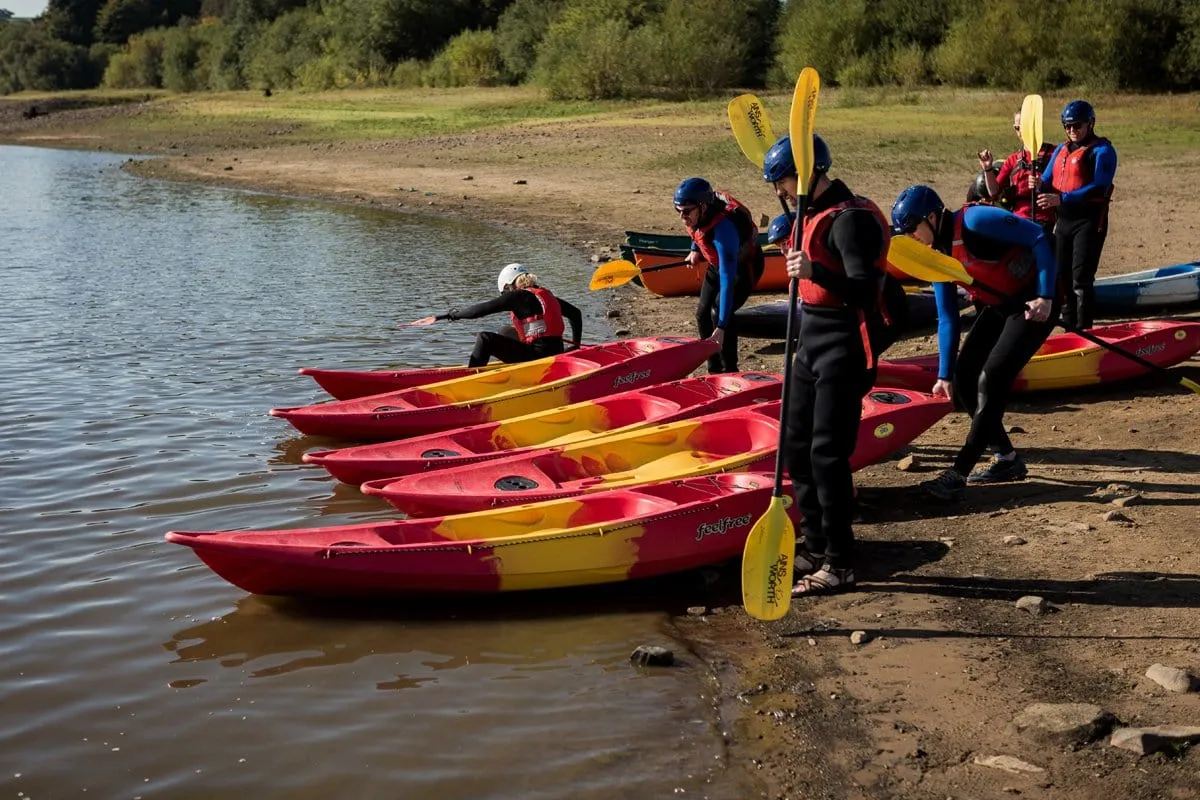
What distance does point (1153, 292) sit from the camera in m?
11.1

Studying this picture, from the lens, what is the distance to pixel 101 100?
57.0 m

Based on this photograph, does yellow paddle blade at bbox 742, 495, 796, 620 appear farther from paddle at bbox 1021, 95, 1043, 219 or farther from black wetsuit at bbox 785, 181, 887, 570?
paddle at bbox 1021, 95, 1043, 219

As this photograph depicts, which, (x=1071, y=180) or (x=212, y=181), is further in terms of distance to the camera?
(x=212, y=181)

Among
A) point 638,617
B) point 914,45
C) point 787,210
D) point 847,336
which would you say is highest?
point 914,45

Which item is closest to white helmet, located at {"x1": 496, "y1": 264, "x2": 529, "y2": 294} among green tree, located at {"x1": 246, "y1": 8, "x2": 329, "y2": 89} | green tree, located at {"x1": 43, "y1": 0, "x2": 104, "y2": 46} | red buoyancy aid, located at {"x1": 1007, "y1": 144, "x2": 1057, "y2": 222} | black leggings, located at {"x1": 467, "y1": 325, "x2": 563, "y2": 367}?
black leggings, located at {"x1": 467, "y1": 325, "x2": 563, "y2": 367}

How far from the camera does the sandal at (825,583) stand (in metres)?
6.12

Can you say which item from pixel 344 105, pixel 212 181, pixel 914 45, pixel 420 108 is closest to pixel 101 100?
pixel 344 105

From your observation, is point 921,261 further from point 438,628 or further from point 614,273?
point 614,273

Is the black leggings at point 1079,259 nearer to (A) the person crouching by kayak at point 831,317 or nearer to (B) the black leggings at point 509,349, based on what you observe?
(B) the black leggings at point 509,349

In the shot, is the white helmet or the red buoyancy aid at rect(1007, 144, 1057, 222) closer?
the white helmet

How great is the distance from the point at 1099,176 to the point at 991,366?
3457mm

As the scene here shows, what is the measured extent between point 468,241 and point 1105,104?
52.0ft

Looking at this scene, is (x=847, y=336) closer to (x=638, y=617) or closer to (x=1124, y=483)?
(x=638, y=617)

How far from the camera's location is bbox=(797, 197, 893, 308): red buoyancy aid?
5602mm
